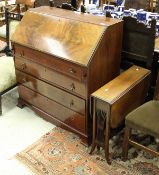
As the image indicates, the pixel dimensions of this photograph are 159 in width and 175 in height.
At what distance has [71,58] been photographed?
2055mm

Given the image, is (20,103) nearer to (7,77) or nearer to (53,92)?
(7,77)

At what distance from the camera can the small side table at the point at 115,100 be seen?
193 centimetres

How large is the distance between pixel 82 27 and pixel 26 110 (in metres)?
1.16

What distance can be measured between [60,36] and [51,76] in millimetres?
352

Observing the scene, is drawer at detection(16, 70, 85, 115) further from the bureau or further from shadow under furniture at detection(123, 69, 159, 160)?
shadow under furniture at detection(123, 69, 159, 160)

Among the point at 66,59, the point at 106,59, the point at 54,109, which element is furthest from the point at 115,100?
the point at 54,109

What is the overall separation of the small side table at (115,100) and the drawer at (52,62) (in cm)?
22

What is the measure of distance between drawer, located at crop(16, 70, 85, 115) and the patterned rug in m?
0.35

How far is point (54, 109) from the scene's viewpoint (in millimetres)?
2473

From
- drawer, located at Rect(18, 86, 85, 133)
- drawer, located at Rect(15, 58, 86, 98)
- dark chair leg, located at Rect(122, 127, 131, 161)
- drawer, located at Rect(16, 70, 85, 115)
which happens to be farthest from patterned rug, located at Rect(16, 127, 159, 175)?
drawer, located at Rect(15, 58, 86, 98)

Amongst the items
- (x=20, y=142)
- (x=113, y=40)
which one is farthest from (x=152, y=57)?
(x=20, y=142)

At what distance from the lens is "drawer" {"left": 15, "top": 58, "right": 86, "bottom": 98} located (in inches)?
83.4

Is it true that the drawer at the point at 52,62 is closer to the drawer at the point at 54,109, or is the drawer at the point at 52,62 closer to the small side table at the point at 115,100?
the small side table at the point at 115,100

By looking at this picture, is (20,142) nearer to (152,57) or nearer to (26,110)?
(26,110)
